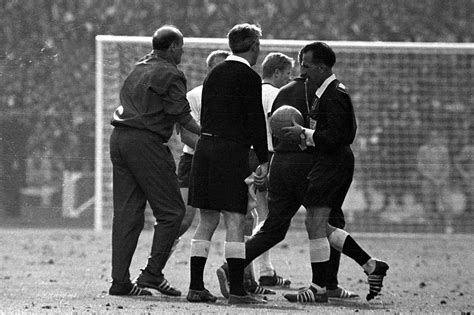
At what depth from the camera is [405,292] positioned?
10922 millimetres

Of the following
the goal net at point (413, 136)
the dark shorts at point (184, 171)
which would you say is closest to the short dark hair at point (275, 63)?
the dark shorts at point (184, 171)

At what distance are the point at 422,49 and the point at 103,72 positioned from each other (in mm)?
4577

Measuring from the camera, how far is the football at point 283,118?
32.1 feet

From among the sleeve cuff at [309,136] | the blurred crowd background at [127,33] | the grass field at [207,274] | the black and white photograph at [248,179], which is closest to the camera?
the grass field at [207,274]

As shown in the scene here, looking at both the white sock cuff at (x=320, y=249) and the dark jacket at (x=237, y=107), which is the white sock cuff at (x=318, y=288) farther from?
the dark jacket at (x=237, y=107)

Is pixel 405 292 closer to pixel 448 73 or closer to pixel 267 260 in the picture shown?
pixel 267 260

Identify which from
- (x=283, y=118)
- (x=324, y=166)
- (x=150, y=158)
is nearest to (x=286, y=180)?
(x=324, y=166)

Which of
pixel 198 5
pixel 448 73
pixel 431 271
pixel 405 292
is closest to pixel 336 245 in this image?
pixel 405 292

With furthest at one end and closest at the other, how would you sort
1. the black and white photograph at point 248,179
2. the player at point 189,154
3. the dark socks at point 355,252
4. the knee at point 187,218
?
1. the knee at point 187,218
2. the player at point 189,154
3. the dark socks at point 355,252
4. the black and white photograph at point 248,179

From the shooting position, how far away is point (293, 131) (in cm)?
973

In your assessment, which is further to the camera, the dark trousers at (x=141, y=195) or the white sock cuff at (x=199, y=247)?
the dark trousers at (x=141, y=195)

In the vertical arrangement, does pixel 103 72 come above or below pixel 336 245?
above

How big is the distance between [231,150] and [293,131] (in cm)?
56

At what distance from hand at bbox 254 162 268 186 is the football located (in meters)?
0.42
